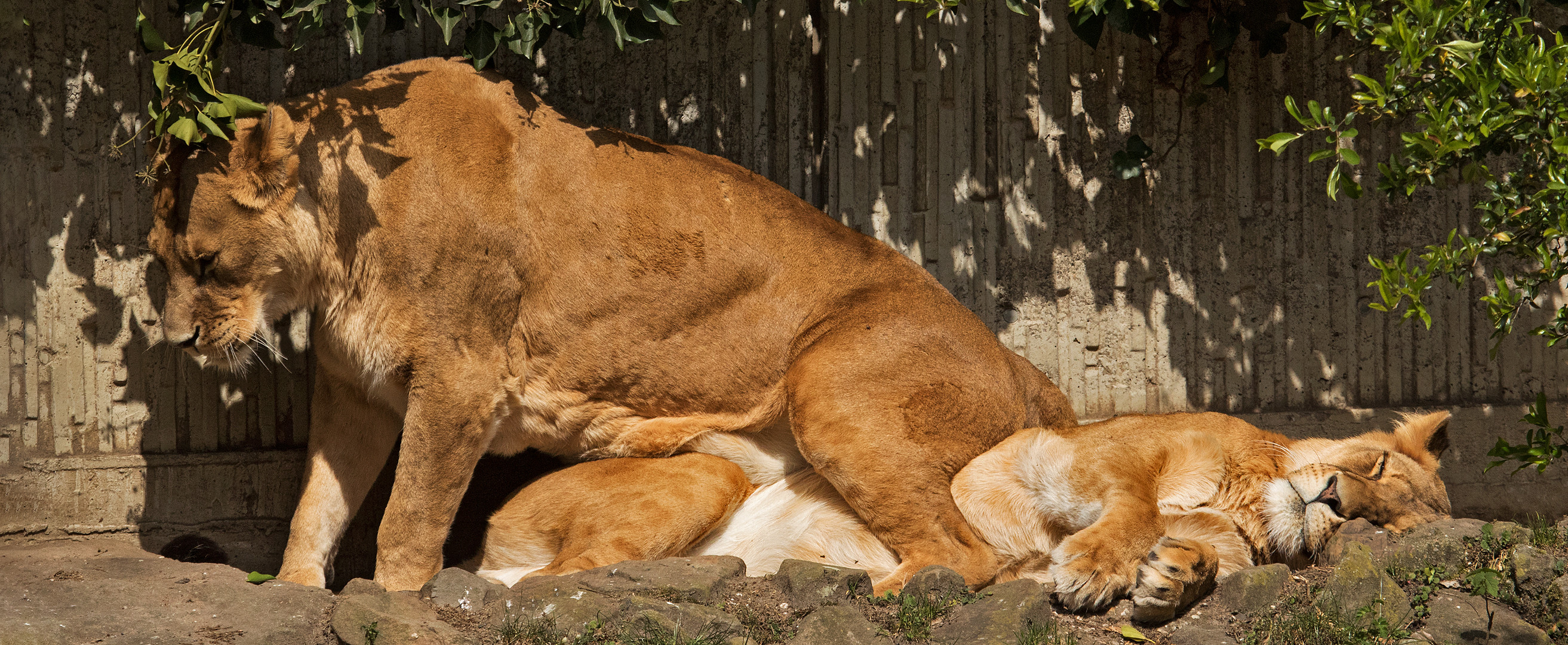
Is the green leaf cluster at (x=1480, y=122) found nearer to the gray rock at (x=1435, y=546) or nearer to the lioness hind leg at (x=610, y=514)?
the gray rock at (x=1435, y=546)

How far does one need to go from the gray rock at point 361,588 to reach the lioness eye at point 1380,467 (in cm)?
367

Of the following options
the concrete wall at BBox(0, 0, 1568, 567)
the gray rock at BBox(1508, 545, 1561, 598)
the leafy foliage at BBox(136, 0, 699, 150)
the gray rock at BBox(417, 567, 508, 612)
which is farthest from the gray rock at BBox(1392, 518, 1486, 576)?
the leafy foliage at BBox(136, 0, 699, 150)

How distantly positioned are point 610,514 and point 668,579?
2.36 ft

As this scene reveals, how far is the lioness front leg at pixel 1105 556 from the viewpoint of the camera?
12.1 ft

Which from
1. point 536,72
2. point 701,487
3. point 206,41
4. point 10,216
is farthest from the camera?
point 536,72

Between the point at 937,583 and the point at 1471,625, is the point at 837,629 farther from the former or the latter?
the point at 1471,625

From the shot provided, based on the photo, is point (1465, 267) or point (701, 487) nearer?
point (1465, 267)

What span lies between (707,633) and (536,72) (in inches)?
116

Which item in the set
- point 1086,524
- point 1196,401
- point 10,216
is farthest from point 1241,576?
point 10,216

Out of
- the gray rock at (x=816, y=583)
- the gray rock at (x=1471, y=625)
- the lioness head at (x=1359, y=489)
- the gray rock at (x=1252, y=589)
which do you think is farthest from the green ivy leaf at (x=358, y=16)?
the gray rock at (x=1471, y=625)

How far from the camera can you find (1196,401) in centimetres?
536

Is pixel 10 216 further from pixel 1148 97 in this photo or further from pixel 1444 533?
pixel 1444 533

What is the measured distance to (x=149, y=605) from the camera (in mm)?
3639

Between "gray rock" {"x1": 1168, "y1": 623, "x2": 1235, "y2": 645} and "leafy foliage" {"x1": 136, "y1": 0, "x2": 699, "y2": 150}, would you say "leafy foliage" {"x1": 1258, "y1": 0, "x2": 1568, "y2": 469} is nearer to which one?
"gray rock" {"x1": 1168, "y1": 623, "x2": 1235, "y2": 645}
